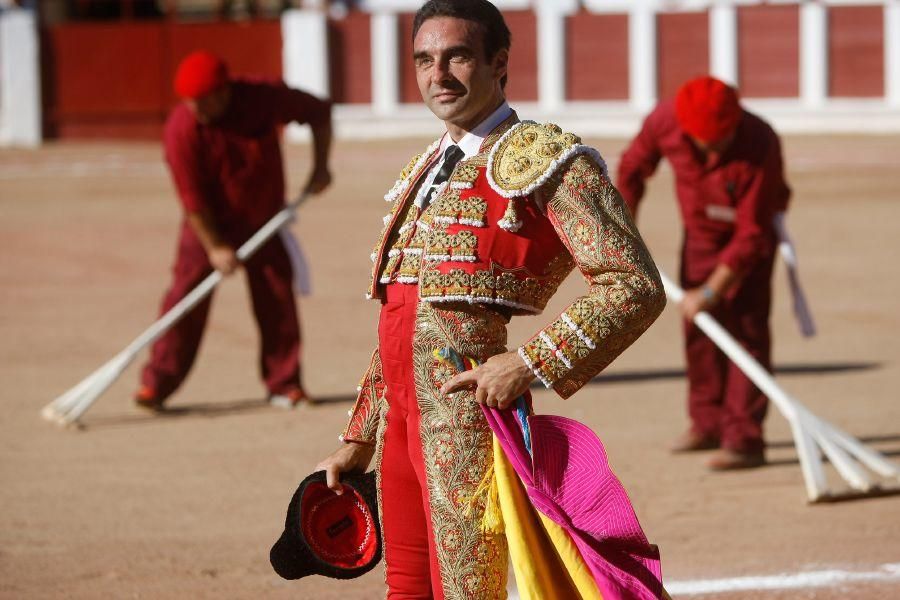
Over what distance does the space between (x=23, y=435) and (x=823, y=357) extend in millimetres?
4300

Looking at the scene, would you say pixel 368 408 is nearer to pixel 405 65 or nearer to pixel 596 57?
pixel 405 65

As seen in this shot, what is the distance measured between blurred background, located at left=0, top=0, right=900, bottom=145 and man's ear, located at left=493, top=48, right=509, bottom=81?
18455mm

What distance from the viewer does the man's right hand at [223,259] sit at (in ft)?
24.3

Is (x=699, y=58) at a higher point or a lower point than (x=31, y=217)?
higher

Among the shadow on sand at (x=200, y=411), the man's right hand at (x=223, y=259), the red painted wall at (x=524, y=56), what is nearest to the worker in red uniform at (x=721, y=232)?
the shadow on sand at (x=200, y=411)

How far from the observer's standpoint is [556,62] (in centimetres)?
2153

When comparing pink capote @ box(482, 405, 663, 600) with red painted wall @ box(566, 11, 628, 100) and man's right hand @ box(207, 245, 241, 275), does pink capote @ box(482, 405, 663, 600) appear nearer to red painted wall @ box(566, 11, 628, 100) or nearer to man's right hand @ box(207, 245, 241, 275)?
man's right hand @ box(207, 245, 241, 275)

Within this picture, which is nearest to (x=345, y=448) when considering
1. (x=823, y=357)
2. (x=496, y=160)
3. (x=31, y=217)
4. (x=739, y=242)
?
(x=496, y=160)

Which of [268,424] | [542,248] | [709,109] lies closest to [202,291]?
[268,424]

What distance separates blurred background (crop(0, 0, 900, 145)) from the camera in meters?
21.1

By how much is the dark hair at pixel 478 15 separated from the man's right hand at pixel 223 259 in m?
4.60

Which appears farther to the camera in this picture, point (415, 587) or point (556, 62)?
point (556, 62)

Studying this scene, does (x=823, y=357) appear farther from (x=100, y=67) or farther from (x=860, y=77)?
(x=100, y=67)

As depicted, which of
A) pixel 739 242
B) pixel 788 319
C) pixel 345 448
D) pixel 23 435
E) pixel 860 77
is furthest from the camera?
pixel 860 77
